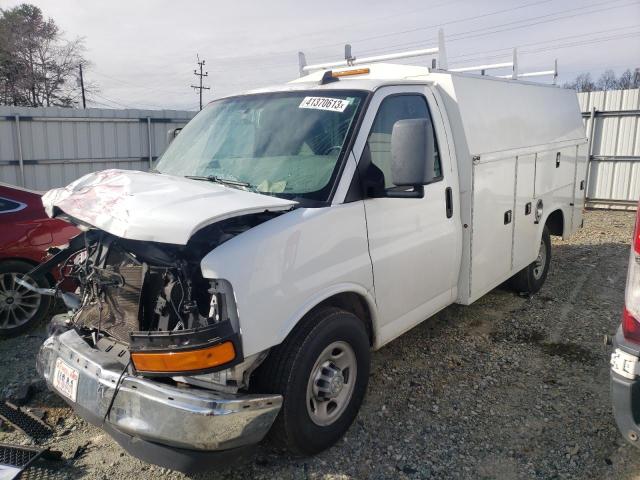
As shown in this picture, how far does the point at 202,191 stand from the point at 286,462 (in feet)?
5.40

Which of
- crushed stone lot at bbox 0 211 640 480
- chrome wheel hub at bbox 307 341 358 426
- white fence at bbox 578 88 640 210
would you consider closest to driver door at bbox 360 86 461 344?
chrome wheel hub at bbox 307 341 358 426

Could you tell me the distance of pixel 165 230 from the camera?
2.41 meters

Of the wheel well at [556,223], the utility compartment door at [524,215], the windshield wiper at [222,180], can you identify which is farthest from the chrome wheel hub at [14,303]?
the wheel well at [556,223]

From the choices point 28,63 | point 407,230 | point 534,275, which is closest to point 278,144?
point 407,230

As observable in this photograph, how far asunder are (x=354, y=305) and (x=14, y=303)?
3.62 meters

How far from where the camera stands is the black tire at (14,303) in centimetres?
507

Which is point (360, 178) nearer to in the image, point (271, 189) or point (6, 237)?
point (271, 189)

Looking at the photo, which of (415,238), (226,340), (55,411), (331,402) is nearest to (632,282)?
(415,238)

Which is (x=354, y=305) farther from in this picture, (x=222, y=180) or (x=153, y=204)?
(x=153, y=204)

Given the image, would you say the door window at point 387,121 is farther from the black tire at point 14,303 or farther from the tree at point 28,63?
the tree at point 28,63

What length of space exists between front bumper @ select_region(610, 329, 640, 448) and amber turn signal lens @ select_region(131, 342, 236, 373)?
179 cm

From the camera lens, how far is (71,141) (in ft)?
37.0

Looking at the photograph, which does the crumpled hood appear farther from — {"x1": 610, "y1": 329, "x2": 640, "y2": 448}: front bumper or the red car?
the red car

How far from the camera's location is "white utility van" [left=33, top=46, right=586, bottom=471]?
2488 mm
